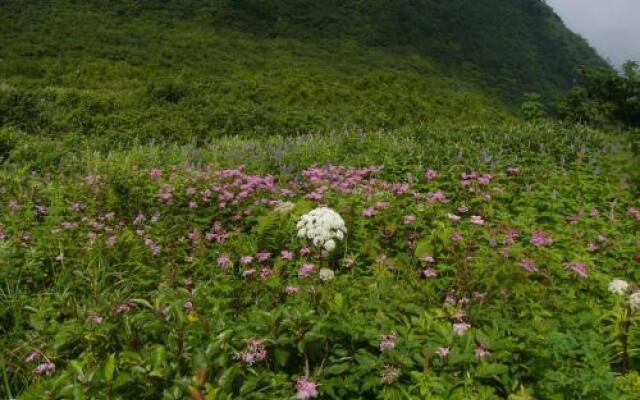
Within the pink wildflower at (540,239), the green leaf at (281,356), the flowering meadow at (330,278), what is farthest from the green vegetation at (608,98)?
the green leaf at (281,356)

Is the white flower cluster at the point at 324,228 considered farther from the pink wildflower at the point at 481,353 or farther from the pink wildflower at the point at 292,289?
the pink wildflower at the point at 481,353

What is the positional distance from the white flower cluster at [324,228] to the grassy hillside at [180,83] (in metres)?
8.24

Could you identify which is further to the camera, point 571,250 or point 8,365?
point 571,250

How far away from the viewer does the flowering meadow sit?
2.46 m

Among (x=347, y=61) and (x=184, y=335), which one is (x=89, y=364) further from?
(x=347, y=61)

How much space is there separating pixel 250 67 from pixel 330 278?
20790mm

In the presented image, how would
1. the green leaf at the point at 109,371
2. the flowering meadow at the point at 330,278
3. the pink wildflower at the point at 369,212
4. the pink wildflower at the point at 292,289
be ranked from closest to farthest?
the green leaf at the point at 109,371 < the flowering meadow at the point at 330,278 < the pink wildflower at the point at 292,289 < the pink wildflower at the point at 369,212

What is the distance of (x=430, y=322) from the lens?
283 centimetres

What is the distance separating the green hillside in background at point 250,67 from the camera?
13508mm

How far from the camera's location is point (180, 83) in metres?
15.5

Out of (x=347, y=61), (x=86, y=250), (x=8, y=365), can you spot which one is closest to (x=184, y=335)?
(x=8, y=365)

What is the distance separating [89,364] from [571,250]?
373 centimetres

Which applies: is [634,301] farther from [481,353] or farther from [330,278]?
[330,278]

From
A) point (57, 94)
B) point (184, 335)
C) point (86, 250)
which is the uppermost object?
point (184, 335)
